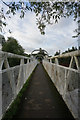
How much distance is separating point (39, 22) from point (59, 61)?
4.96ft

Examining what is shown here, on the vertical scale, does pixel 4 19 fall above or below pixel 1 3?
below

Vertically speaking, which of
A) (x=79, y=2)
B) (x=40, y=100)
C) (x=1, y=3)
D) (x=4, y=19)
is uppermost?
(x=1, y=3)

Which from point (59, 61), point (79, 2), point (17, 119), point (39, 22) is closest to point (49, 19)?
point (39, 22)

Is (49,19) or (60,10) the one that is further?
(49,19)

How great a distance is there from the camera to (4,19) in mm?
1743

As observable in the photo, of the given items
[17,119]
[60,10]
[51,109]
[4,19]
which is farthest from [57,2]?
[17,119]

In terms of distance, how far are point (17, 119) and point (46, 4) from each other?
2.26 m

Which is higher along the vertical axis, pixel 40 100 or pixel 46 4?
pixel 46 4

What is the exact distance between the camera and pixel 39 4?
5.35 feet

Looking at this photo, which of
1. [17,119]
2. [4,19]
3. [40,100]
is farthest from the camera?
[40,100]

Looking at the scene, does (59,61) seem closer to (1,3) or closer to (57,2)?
(57,2)

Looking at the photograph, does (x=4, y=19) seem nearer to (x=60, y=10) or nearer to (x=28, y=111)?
(x=60, y=10)

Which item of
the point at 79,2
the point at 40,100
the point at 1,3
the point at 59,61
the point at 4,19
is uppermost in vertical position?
the point at 1,3

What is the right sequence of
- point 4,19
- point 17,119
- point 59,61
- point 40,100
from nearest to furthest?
point 17,119
point 4,19
point 40,100
point 59,61
